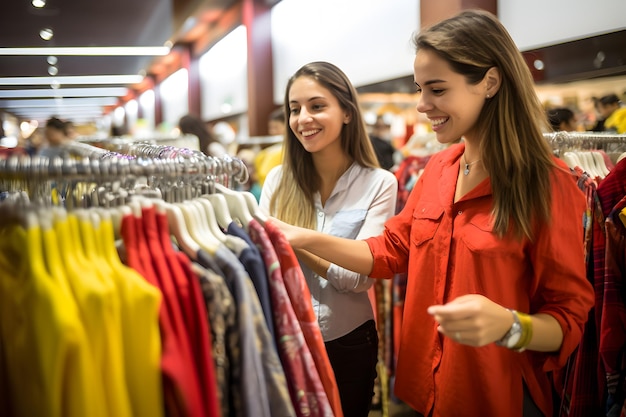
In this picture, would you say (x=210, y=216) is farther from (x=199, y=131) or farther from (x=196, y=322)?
(x=199, y=131)

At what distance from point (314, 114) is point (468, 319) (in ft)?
3.43

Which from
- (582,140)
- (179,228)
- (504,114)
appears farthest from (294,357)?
(582,140)

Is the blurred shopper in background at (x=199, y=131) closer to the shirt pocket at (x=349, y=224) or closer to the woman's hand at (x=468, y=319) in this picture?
the shirt pocket at (x=349, y=224)

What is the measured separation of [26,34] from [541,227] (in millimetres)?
2133

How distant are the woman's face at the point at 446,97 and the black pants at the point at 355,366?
2.61 feet

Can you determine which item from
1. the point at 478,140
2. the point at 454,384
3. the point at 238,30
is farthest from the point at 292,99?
the point at 238,30

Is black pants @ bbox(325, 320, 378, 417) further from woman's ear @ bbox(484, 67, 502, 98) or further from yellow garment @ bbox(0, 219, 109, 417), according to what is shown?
yellow garment @ bbox(0, 219, 109, 417)

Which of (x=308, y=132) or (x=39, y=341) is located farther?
(x=308, y=132)

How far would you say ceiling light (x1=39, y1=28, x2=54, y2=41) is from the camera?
86.3 inches

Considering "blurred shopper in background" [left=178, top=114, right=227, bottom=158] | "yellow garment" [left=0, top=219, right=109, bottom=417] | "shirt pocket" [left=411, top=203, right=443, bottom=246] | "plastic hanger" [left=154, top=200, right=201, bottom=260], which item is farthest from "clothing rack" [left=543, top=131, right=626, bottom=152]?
"blurred shopper in background" [left=178, top=114, right=227, bottom=158]

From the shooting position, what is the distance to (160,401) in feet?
2.66

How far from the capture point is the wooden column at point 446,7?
3094 mm

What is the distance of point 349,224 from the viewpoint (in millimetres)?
1758

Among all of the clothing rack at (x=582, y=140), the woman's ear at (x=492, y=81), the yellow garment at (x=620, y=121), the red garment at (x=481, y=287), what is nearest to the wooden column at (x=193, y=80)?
the yellow garment at (x=620, y=121)
